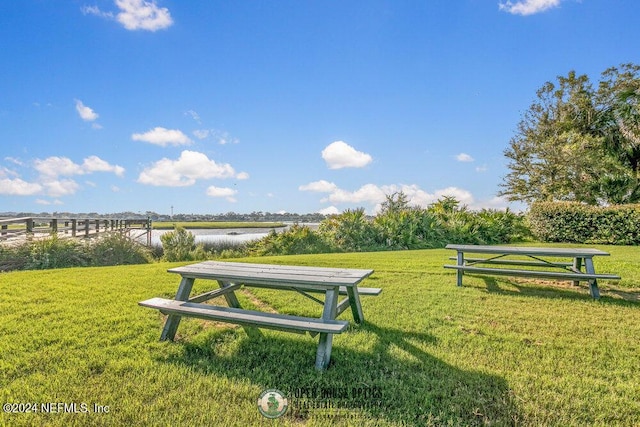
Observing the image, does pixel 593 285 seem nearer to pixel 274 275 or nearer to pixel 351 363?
pixel 351 363

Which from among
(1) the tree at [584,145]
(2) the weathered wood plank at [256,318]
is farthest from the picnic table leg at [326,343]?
(1) the tree at [584,145]

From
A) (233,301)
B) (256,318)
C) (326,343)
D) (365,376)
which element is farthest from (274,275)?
(365,376)

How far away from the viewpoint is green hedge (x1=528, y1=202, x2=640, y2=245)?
12305mm

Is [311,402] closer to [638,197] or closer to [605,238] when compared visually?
[605,238]

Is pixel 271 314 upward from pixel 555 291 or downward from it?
upward

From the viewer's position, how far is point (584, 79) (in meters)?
20.2

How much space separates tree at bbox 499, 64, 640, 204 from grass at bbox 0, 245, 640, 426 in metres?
17.2

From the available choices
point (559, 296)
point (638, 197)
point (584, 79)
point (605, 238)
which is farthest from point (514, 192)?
point (559, 296)

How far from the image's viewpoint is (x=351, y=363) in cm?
278

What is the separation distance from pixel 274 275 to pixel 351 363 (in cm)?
97

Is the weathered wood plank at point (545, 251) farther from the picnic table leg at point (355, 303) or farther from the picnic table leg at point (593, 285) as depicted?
the picnic table leg at point (355, 303)

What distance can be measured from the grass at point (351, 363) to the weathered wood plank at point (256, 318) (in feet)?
1.09

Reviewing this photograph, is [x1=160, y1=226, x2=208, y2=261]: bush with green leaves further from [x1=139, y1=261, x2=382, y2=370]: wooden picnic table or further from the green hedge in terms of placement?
the green hedge

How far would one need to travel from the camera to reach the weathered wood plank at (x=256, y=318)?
2584 millimetres
